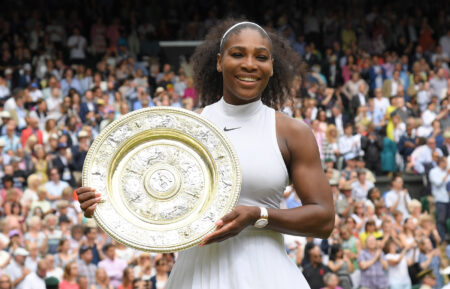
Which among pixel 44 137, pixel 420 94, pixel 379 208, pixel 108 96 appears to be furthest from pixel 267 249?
pixel 420 94

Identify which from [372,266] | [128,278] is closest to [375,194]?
[372,266]

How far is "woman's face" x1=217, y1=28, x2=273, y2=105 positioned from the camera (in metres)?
3.76

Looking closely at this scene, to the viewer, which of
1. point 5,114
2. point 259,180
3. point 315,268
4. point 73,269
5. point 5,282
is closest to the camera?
point 259,180

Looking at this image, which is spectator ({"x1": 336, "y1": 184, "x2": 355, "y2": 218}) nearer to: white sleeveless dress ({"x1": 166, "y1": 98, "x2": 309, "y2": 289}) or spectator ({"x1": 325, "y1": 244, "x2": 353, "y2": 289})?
spectator ({"x1": 325, "y1": 244, "x2": 353, "y2": 289})

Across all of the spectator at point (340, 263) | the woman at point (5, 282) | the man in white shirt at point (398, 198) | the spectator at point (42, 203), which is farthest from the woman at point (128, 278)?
the man in white shirt at point (398, 198)

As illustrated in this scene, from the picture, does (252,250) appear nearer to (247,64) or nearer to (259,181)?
(259,181)

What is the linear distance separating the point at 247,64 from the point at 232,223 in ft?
2.18

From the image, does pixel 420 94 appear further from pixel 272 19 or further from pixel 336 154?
pixel 272 19

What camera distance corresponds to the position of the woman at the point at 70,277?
34.1ft

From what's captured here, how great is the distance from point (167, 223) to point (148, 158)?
26 cm

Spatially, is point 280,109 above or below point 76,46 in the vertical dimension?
above

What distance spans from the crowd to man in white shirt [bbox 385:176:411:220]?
0.07ft

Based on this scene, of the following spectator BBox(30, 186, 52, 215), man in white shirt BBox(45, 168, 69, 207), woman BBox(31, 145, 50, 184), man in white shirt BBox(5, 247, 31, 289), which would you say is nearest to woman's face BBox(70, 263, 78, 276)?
man in white shirt BBox(5, 247, 31, 289)

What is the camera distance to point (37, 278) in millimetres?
10531
